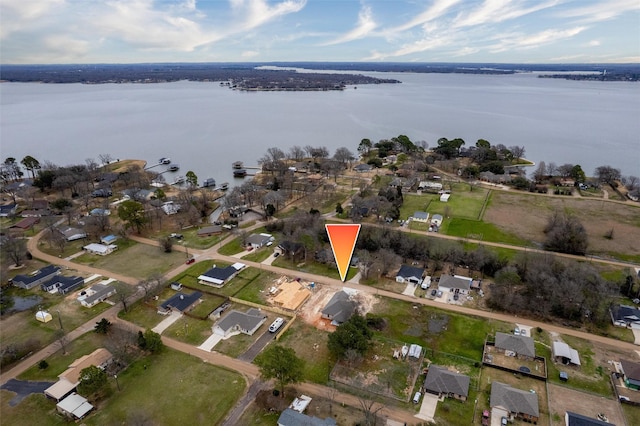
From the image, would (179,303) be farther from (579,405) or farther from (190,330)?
(579,405)

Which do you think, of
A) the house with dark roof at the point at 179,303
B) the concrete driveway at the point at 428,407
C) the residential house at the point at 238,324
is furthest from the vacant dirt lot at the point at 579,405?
the house with dark roof at the point at 179,303

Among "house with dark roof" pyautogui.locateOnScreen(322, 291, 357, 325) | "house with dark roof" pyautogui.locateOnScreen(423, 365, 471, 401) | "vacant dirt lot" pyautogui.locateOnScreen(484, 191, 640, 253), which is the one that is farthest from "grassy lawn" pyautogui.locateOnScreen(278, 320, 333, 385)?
"vacant dirt lot" pyautogui.locateOnScreen(484, 191, 640, 253)

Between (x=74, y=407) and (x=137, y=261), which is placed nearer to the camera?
(x=74, y=407)

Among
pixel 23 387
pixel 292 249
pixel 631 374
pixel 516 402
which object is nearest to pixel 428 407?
pixel 516 402

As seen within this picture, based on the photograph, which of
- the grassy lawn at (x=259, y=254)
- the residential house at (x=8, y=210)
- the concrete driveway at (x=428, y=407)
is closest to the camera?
the concrete driveway at (x=428, y=407)

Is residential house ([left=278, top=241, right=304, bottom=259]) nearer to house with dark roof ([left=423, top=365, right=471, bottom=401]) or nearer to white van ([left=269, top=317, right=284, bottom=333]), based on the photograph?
white van ([left=269, top=317, right=284, bottom=333])

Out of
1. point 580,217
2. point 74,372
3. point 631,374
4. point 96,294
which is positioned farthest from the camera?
point 580,217

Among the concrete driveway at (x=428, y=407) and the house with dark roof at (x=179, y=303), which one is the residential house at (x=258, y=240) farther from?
the concrete driveway at (x=428, y=407)
